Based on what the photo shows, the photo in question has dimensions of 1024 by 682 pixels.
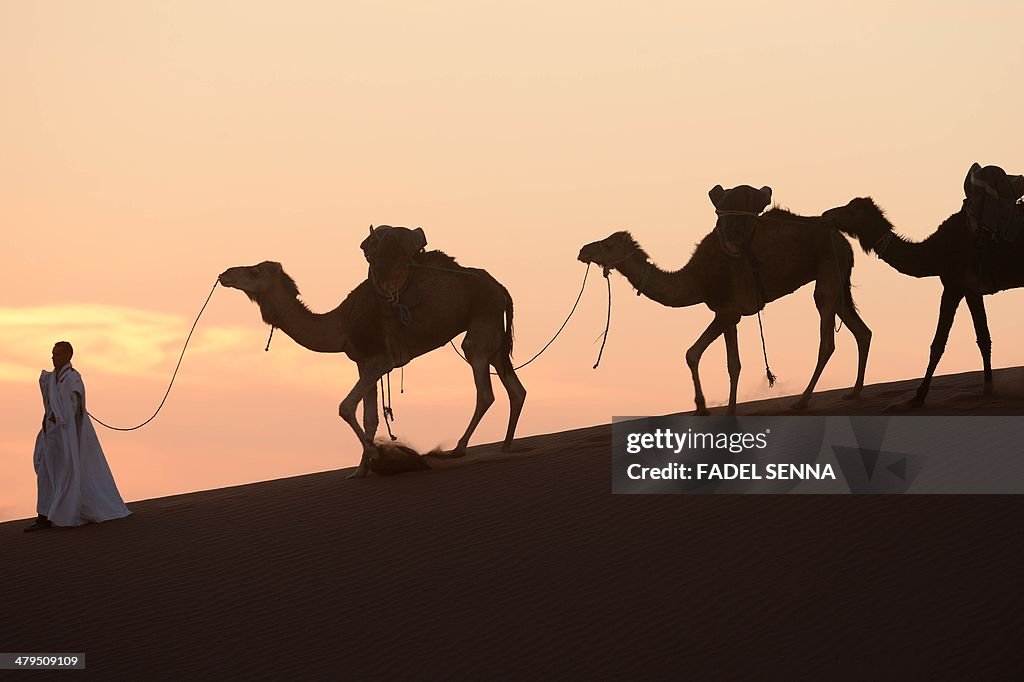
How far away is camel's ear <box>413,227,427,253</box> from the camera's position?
52.8ft

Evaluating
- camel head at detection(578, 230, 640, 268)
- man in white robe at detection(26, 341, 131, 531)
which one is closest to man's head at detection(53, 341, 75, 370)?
man in white robe at detection(26, 341, 131, 531)

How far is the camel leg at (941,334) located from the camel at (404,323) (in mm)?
4554

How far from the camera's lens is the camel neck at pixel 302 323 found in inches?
643

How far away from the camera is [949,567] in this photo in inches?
457

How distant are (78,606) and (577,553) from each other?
14.4 ft

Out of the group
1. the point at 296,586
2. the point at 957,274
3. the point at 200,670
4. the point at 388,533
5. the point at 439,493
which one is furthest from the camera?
the point at 957,274

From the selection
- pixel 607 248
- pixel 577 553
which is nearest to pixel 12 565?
pixel 577 553

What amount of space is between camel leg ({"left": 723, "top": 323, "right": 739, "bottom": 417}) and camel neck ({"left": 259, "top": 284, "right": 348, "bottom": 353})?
4.48m

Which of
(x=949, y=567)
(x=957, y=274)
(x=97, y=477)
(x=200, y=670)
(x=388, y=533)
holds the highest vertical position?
(x=957, y=274)

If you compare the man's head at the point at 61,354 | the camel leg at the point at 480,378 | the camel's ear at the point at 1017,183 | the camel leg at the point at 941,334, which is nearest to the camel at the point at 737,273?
the camel leg at the point at 941,334

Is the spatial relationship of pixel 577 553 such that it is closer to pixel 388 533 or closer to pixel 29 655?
pixel 388 533

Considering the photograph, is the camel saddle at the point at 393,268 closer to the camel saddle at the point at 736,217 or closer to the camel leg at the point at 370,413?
the camel leg at the point at 370,413

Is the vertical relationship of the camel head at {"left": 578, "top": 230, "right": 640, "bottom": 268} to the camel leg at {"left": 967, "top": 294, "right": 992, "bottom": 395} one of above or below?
above

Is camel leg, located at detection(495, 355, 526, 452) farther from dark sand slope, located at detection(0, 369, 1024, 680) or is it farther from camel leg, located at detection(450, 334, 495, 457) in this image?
dark sand slope, located at detection(0, 369, 1024, 680)
